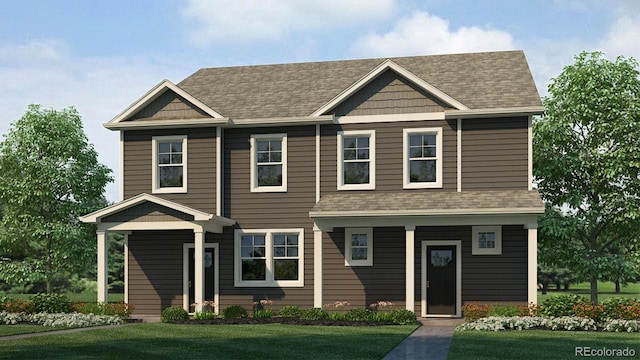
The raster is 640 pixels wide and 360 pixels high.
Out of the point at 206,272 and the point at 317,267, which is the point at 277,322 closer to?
the point at 317,267

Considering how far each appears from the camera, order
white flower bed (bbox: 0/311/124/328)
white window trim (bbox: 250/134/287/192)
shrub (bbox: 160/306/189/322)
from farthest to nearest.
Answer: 1. white window trim (bbox: 250/134/287/192)
2. shrub (bbox: 160/306/189/322)
3. white flower bed (bbox: 0/311/124/328)

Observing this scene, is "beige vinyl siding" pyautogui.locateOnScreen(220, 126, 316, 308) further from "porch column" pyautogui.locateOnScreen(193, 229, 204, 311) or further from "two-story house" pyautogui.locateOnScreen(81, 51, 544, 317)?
"porch column" pyautogui.locateOnScreen(193, 229, 204, 311)

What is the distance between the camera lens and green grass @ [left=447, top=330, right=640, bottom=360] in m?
15.0

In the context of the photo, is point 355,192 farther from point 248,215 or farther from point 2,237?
point 2,237

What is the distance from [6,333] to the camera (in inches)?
758

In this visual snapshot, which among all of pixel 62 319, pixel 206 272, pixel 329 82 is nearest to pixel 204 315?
pixel 206 272

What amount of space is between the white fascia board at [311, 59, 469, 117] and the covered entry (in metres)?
5.03

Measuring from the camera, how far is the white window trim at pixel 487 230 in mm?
23609

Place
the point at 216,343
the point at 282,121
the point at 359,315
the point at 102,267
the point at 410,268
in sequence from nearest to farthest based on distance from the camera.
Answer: the point at 216,343 → the point at 359,315 → the point at 410,268 → the point at 102,267 → the point at 282,121

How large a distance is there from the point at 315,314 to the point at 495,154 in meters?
7.35

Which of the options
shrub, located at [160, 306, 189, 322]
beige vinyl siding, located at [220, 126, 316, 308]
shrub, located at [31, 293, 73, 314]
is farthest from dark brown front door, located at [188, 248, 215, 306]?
shrub, located at [31, 293, 73, 314]

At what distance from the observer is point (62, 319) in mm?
21797

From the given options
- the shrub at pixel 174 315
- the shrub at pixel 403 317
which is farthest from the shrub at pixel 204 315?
the shrub at pixel 403 317

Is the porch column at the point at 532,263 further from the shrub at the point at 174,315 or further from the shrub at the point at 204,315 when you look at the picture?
the shrub at the point at 174,315
